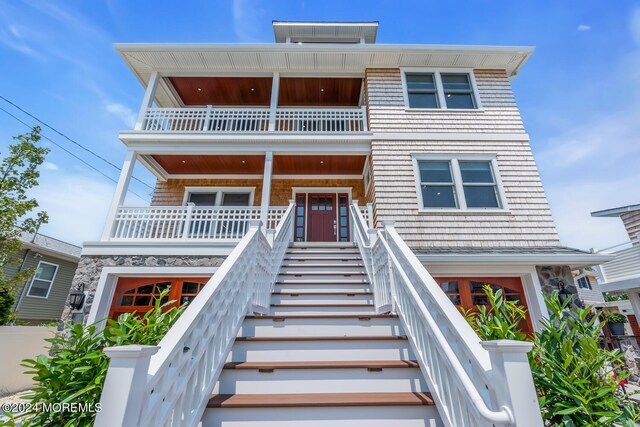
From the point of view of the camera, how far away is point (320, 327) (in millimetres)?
2807

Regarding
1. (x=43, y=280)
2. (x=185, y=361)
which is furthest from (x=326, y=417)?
(x=43, y=280)

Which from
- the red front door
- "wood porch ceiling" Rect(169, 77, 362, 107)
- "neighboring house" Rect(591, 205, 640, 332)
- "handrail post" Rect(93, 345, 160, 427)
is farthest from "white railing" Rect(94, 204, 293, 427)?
"neighboring house" Rect(591, 205, 640, 332)

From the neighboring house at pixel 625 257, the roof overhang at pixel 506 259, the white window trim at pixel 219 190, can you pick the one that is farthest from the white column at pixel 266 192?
the neighboring house at pixel 625 257

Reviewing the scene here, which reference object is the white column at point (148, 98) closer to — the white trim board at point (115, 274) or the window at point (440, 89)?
the white trim board at point (115, 274)

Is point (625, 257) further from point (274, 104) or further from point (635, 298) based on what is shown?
point (274, 104)

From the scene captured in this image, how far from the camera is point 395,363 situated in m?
2.21

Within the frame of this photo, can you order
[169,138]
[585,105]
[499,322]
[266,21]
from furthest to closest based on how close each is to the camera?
[585,105]
[266,21]
[169,138]
[499,322]

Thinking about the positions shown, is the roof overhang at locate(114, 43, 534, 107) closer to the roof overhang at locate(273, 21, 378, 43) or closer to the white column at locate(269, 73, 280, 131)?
the white column at locate(269, 73, 280, 131)

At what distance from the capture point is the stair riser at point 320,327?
272 cm

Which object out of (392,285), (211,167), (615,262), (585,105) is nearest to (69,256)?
(211,167)

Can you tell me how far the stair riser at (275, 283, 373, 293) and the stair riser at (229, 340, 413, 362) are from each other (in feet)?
4.36

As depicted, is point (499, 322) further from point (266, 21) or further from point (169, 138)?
point (266, 21)

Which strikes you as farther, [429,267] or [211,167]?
[211,167]

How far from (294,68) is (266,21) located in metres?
3.36
